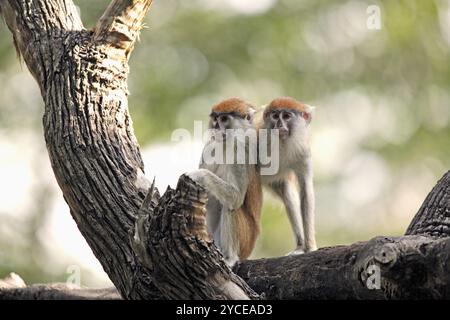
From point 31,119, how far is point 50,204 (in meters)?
1.68

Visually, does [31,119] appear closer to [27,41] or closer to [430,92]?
[430,92]

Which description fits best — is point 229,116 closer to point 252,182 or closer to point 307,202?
point 252,182

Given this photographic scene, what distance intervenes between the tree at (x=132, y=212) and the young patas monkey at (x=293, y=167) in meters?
1.27

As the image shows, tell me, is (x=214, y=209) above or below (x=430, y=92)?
below

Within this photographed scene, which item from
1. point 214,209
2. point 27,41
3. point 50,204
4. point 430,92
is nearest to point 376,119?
point 430,92

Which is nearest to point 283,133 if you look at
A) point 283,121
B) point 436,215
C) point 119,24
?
point 283,121

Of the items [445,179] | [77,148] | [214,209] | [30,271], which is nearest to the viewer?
[77,148]

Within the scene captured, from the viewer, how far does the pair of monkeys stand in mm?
6488

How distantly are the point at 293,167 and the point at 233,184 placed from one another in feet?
2.94

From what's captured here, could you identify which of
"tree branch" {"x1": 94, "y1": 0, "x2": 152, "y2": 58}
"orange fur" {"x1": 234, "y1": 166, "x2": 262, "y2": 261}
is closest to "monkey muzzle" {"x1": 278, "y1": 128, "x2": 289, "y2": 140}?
"orange fur" {"x1": 234, "y1": 166, "x2": 262, "y2": 261}

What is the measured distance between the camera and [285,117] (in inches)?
282

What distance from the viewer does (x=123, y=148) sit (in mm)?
5500

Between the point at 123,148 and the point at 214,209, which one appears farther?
the point at 214,209

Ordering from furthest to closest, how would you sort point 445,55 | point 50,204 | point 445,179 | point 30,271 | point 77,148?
point 445,55 < point 50,204 < point 30,271 < point 445,179 < point 77,148
